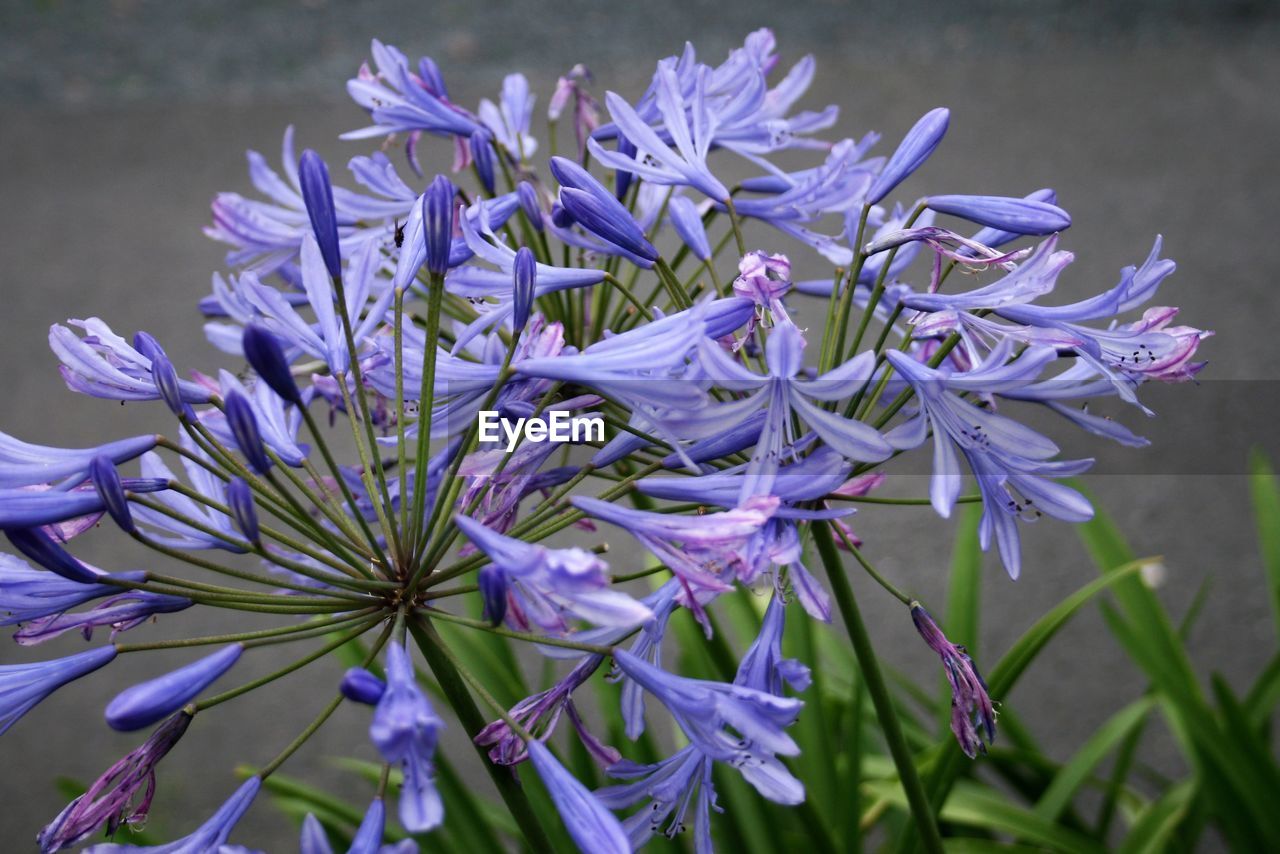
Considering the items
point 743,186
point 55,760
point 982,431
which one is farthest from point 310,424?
point 55,760

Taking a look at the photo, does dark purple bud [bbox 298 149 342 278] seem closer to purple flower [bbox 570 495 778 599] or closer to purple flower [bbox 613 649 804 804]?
purple flower [bbox 570 495 778 599]

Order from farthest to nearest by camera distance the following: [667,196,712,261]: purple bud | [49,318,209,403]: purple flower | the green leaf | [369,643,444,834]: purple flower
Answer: the green leaf < [667,196,712,261]: purple bud < [49,318,209,403]: purple flower < [369,643,444,834]: purple flower

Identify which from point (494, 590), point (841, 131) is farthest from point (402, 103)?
point (841, 131)

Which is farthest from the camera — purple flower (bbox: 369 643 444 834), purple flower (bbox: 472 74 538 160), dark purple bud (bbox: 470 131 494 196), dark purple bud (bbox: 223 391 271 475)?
purple flower (bbox: 472 74 538 160)

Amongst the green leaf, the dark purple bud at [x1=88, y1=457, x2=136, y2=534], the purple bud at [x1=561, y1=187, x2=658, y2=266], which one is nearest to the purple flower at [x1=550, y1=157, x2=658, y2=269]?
the purple bud at [x1=561, y1=187, x2=658, y2=266]

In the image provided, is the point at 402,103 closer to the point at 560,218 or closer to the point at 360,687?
the point at 560,218

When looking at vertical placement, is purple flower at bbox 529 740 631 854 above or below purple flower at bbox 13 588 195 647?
below

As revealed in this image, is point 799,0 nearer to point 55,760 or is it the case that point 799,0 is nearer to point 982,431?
point 55,760
